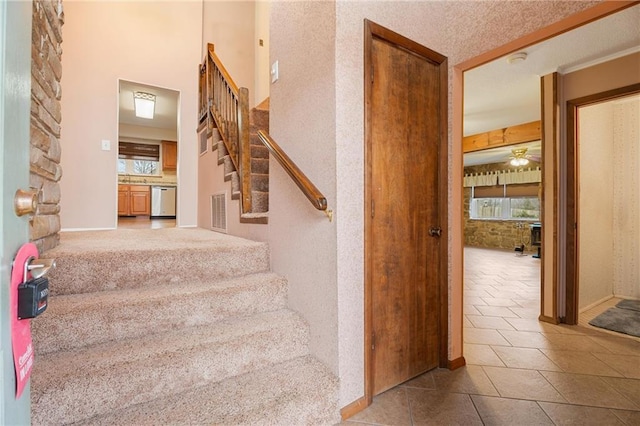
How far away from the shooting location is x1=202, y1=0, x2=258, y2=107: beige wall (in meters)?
5.06

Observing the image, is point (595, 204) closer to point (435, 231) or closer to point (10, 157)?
point (435, 231)

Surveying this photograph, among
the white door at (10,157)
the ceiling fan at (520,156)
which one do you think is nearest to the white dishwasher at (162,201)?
the white door at (10,157)

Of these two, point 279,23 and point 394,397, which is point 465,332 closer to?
point 394,397

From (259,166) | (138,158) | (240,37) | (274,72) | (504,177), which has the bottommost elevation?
(259,166)

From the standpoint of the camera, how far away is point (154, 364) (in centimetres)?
132

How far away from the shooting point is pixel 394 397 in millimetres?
1691

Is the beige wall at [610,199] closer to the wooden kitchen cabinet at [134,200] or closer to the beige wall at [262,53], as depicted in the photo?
the beige wall at [262,53]

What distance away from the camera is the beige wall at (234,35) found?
5.06m

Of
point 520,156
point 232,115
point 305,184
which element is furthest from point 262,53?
point 520,156

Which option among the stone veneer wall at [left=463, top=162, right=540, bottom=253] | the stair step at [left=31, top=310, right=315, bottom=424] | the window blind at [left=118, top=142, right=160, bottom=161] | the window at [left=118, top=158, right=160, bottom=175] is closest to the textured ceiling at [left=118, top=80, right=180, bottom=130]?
the window blind at [left=118, top=142, right=160, bottom=161]

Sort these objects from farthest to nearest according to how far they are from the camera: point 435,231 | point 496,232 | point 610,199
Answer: point 496,232, point 610,199, point 435,231

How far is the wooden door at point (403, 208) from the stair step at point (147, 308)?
27.3 inches

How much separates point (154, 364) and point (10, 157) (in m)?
1.14

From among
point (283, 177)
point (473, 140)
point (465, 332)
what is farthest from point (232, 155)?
point (473, 140)
